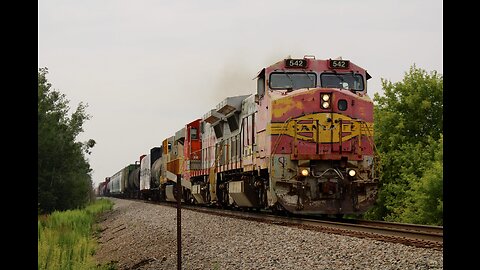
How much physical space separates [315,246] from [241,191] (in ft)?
24.4

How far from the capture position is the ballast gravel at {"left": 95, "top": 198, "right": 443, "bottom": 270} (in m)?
7.99

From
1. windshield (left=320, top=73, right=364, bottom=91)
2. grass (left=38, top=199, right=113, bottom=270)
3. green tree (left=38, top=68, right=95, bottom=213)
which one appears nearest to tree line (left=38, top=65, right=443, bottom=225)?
green tree (left=38, top=68, right=95, bottom=213)

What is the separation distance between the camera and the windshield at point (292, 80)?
14.9 m

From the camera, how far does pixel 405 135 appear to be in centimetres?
3988

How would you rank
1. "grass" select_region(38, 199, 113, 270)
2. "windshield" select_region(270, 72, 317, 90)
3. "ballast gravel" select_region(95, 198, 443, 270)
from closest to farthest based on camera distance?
"ballast gravel" select_region(95, 198, 443, 270) → "grass" select_region(38, 199, 113, 270) → "windshield" select_region(270, 72, 317, 90)

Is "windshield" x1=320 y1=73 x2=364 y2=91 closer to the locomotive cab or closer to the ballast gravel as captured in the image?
the locomotive cab

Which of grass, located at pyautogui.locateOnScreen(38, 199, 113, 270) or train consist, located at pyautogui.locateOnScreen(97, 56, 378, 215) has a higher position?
train consist, located at pyautogui.locateOnScreen(97, 56, 378, 215)

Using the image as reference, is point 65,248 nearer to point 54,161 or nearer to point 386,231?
point 386,231

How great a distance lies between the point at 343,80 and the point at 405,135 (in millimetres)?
26002

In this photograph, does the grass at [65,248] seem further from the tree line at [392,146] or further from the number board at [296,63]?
the tree line at [392,146]

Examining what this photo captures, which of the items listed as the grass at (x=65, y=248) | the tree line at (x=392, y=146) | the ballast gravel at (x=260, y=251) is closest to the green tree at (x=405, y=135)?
the tree line at (x=392, y=146)

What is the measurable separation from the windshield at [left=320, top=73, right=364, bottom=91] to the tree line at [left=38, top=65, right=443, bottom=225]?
54.5ft

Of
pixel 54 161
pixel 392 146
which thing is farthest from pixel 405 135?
pixel 54 161
